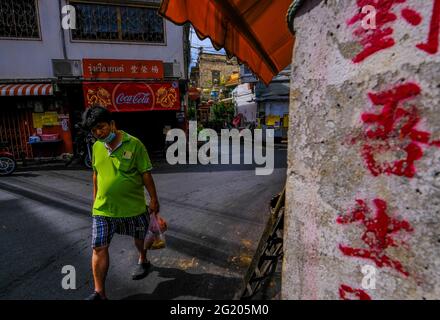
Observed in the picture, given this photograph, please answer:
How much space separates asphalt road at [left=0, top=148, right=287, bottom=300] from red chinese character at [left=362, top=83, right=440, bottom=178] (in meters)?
2.19

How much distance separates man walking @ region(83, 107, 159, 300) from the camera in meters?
2.61

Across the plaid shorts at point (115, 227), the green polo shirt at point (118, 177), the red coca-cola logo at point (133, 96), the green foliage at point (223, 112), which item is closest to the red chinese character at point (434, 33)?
the green polo shirt at point (118, 177)

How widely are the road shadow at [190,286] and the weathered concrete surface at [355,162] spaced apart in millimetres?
1411

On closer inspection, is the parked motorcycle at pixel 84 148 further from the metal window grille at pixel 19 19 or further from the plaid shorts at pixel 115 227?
the plaid shorts at pixel 115 227

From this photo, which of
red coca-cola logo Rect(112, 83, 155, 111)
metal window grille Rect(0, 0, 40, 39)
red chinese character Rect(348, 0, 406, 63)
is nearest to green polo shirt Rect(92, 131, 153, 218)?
red chinese character Rect(348, 0, 406, 63)

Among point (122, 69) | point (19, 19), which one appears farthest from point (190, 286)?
point (19, 19)

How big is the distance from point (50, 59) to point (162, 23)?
15.5 ft

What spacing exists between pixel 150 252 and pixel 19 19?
11.7 meters

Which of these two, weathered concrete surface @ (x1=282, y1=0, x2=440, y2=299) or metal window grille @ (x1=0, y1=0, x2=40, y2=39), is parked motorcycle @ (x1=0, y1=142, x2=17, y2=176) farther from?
weathered concrete surface @ (x1=282, y1=0, x2=440, y2=299)

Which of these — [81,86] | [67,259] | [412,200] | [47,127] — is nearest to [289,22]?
[412,200]

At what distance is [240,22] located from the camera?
3365 mm

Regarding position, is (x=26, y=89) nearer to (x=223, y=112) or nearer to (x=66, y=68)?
(x=66, y=68)

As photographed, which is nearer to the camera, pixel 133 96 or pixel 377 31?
pixel 377 31

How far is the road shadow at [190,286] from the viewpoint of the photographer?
2.84 m
